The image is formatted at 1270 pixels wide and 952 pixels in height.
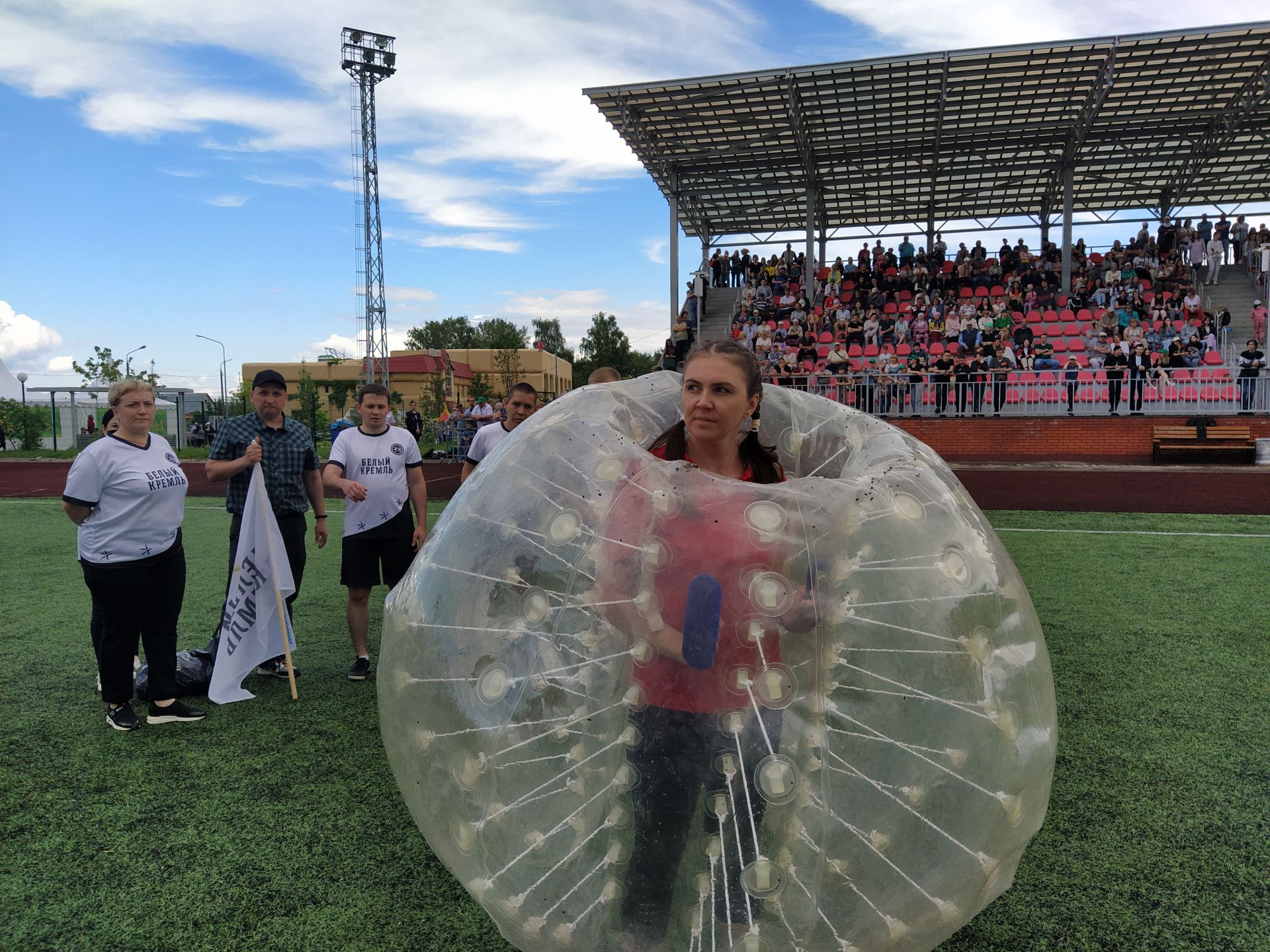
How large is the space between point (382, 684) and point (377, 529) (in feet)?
10.0

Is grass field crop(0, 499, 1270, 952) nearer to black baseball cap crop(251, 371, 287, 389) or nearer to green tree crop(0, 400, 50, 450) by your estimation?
black baseball cap crop(251, 371, 287, 389)

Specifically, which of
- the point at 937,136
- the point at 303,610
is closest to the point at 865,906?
the point at 303,610

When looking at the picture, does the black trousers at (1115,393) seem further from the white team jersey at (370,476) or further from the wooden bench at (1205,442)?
the white team jersey at (370,476)

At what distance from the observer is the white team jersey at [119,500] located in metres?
4.12

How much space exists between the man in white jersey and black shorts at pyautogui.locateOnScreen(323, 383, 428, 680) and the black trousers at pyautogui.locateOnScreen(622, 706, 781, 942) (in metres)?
3.42

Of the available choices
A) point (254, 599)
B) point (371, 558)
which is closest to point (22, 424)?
point (254, 599)

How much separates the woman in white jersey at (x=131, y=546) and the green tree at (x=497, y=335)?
68579mm

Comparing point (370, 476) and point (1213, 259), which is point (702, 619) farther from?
point (1213, 259)

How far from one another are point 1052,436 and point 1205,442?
2467mm

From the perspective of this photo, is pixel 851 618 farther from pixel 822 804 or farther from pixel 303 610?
pixel 303 610

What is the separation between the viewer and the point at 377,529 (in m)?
5.07

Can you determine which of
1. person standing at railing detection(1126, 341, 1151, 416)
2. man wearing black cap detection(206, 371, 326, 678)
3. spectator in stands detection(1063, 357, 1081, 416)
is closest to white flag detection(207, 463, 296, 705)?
man wearing black cap detection(206, 371, 326, 678)

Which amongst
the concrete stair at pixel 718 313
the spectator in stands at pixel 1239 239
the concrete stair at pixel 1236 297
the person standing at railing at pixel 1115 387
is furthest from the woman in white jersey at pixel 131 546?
the spectator in stands at pixel 1239 239

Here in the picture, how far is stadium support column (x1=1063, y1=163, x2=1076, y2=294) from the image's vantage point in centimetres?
2162
